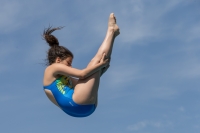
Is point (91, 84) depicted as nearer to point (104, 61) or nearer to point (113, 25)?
point (104, 61)

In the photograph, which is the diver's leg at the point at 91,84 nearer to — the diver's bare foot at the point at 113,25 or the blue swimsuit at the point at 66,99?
the blue swimsuit at the point at 66,99

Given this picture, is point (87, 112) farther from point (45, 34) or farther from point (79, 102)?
point (45, 34)

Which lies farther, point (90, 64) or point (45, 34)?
point (45, 34)

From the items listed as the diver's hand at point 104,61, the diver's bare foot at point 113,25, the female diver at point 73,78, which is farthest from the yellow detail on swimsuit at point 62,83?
the diver's bare foot at point 113,25

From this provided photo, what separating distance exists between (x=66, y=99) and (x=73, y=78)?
0.76 m

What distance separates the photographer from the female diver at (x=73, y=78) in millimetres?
13805

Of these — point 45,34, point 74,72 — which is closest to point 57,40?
point 45,34

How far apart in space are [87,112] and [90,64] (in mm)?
1174

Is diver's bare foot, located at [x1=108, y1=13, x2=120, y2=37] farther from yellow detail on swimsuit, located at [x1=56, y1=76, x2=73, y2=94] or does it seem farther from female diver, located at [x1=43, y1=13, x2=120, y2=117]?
yellow detail on swimsuit, located at [x1=56, y1=76, x2=73, y2=94]

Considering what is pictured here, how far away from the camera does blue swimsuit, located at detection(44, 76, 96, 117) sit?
46.1 feet

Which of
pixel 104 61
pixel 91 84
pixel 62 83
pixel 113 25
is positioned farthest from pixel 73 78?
pixel 113 25

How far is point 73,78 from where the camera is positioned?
14.7 m

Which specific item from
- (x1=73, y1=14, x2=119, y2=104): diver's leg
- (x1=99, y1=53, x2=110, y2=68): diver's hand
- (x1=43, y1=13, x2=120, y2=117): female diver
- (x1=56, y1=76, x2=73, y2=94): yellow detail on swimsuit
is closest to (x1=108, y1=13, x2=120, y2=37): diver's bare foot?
(x1=43, y1=13, x2=120, y2=117): female diver

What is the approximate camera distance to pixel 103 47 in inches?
551
